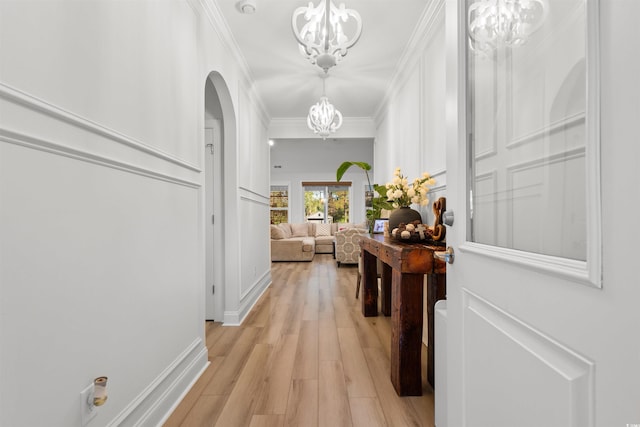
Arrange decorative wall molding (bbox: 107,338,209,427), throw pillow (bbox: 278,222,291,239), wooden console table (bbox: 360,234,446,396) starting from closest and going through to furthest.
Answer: decorative wall molding (bbox: 107,338,209,427)
wooden console table (bbox: 360,234,446,396)
throw pillow (bbox: 278,222,291,239)

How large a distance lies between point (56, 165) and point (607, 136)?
1.30 m

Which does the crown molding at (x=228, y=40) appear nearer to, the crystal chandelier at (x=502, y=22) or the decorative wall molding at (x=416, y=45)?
the decorative wall molding at (x=416, y=45)

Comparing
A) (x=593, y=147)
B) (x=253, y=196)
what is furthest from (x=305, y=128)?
(x=593, y=147)

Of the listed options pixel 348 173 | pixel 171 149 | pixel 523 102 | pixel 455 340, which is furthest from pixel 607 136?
pixel 348 173

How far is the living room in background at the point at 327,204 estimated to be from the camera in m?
9.70

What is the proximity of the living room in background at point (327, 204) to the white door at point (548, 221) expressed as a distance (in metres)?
8.59

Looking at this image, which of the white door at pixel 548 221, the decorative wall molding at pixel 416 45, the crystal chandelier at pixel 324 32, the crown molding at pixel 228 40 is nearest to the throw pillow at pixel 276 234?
the crown molding at pixel 228 40

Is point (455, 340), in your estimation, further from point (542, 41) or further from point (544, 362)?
point (542, 41)

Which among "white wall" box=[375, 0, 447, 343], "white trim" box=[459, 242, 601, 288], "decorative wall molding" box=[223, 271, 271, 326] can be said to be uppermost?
"white wall" box=[375, 0, 447, 343]

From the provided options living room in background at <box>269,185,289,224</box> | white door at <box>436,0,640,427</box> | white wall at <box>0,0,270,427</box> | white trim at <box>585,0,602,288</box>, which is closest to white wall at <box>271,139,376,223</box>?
living room in background at <box>269,185,289,224</box>

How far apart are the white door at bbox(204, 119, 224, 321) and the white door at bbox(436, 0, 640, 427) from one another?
2.46 meters

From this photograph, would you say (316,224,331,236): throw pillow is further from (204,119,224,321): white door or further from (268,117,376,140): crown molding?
(204,119,224,321): white door

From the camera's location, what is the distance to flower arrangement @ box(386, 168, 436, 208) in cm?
261

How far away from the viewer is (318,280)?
5.11m
